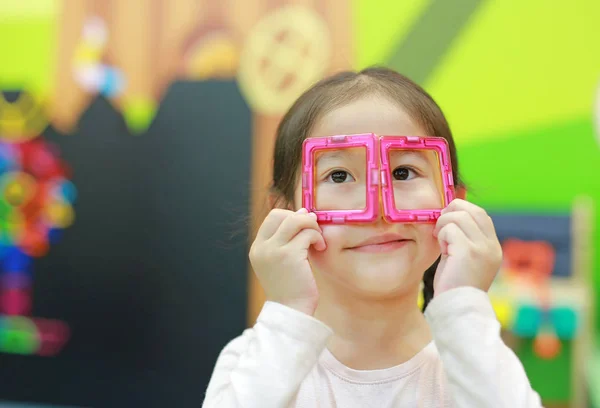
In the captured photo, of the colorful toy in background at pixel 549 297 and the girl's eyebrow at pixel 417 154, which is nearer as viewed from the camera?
the girl's eyebrow at pixel 417 154

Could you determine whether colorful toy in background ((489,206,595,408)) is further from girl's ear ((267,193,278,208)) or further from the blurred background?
girl's ear ((267,193,278,208))

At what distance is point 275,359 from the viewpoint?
2.19 feet

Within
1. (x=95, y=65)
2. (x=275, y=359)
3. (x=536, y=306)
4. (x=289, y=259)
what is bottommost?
(x=536, y=306)

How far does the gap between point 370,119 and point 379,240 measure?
16cm

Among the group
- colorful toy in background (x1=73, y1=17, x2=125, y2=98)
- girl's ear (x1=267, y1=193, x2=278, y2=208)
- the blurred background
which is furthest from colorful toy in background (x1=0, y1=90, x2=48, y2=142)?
girl's ear (x1=267, y1=193, x2=278, y2=208)

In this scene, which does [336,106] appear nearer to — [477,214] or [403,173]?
[403,173]

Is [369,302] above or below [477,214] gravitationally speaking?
below

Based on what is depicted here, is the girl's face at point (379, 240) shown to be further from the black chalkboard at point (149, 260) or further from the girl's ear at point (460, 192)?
the black chalkboard at point (149, 260)

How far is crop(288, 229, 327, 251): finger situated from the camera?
0.70m

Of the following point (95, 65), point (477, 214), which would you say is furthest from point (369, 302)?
point (95, 65)

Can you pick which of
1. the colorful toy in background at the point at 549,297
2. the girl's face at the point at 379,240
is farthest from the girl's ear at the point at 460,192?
the colorful toy in background at the point at 549,297

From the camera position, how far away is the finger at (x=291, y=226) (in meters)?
0.70

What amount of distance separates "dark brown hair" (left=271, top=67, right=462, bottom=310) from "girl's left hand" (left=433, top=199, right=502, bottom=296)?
0.17 meters

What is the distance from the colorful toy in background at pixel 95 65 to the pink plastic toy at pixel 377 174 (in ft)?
6.27
